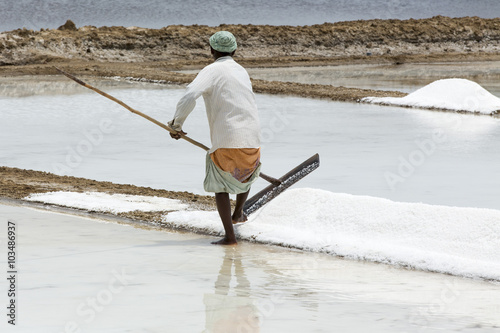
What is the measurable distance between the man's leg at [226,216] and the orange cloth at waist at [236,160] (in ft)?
0.43

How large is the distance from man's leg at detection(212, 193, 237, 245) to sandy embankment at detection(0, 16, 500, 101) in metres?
13.5

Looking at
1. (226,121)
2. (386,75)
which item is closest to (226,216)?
(226,121)

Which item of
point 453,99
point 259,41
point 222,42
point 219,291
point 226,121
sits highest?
point 259,41

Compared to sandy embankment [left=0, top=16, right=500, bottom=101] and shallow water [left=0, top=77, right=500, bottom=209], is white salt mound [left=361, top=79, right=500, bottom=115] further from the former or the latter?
sandy embankment [left=0, top=16, right=500, bottom=101]

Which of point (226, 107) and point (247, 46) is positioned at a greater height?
point (247, 46)

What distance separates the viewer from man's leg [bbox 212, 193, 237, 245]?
4.20 m

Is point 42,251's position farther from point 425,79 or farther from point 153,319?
point 425,79

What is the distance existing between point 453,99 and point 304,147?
15.2ft

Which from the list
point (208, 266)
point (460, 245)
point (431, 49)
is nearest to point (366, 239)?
point (460, 245)

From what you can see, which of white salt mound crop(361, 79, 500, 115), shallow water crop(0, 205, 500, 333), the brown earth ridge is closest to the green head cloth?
shallow water crop(0, 205, 500, 333)

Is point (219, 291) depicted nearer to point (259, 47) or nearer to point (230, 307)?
point (230, 307)

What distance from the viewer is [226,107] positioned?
13.4 feet

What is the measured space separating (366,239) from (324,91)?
10.5 metres

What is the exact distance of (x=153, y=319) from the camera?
118 inches
